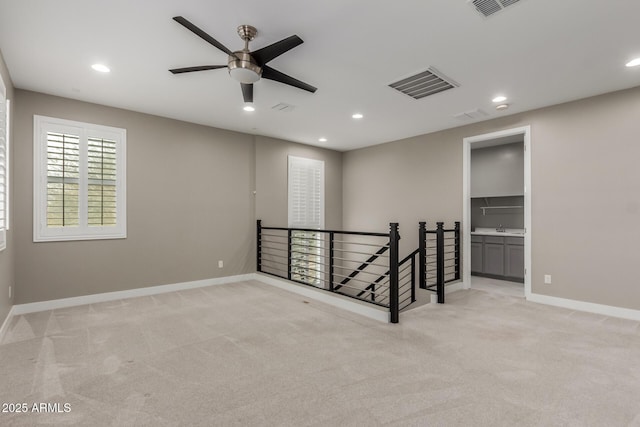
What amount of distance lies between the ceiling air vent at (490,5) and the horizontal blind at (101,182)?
4.67 meters

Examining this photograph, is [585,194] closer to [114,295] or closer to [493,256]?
[493,256]

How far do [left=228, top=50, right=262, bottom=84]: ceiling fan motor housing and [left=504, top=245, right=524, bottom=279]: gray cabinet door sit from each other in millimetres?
5433

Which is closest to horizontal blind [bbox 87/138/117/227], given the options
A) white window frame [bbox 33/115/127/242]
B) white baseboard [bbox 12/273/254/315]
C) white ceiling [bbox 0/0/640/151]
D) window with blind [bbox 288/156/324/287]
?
white window frame [bbox 33/115/127/242]

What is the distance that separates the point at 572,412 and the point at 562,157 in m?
3.46

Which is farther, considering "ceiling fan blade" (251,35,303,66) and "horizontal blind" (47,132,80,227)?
"horizontal blind" (47,132,80,227)

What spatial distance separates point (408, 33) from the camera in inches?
103

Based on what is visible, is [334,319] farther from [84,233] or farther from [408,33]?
[84,233]

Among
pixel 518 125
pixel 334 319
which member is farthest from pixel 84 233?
pixel 518 125

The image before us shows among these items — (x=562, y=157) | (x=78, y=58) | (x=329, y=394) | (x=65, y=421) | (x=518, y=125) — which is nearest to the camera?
(x=65, y=421)

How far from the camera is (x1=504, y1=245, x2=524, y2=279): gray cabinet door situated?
223 inches

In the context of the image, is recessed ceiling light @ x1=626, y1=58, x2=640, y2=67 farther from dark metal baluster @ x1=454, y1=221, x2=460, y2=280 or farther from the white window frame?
the white window frame

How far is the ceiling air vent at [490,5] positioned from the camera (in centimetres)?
221

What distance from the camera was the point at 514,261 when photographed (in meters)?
5.74

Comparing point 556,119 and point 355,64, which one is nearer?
point 355,64
